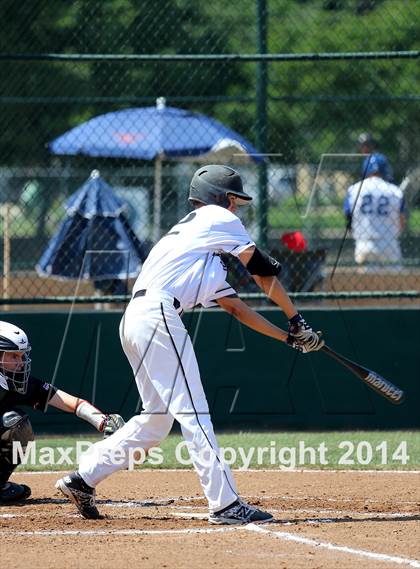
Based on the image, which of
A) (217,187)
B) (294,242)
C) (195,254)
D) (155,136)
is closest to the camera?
(195,254)

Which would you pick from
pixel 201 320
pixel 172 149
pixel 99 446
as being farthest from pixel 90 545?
pixel 172 149

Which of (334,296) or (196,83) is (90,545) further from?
(196,83)

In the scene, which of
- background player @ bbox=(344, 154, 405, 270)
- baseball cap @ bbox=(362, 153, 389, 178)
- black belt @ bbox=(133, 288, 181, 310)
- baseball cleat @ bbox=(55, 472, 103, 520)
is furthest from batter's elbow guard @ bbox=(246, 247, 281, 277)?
baseball cap @ bbox=(362, 153, 389, 178)

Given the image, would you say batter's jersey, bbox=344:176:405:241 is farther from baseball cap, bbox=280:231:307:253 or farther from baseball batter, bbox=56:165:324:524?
baseball batter, bbox=56:165:324:524

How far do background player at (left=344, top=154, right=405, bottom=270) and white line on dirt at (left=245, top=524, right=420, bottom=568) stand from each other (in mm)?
6042

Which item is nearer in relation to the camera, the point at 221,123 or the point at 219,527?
the point at 219,527

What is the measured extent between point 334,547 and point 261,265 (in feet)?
5.11

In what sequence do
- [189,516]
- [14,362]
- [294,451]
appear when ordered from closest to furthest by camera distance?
[189,516]
[14,362]
[294,451]

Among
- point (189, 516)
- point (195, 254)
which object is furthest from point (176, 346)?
point (189, 516)

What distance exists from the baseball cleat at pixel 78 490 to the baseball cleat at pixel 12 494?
2.56ft

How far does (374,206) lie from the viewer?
1155 centimetres

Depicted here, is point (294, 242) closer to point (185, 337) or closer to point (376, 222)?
point (376, 222)

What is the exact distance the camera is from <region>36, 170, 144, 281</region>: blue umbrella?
1046 cm

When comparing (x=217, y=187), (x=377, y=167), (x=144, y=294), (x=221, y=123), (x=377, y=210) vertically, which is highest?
(x=221, y=123)
